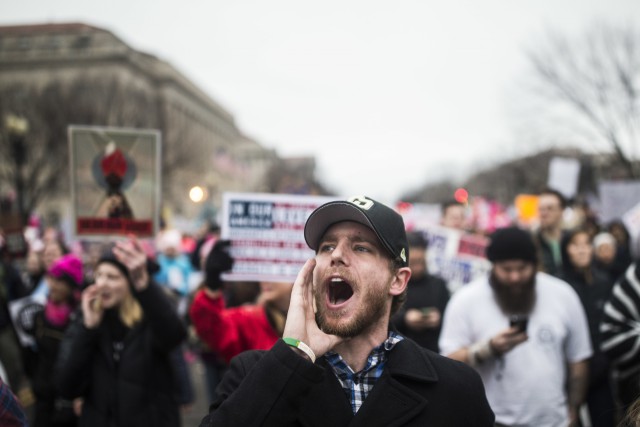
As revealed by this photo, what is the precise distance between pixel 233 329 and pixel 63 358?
1124 mm

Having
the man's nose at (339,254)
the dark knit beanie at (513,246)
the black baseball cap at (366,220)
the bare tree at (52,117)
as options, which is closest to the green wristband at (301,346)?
the man's nose at (339,254)

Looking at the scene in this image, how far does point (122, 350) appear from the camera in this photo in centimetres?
386

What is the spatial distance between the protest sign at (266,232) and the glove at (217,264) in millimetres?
59

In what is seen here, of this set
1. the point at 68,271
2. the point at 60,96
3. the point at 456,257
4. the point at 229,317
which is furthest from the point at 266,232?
the point at 60,96

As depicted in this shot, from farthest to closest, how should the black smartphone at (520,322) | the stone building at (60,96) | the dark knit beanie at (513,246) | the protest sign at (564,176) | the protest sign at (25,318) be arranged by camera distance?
1. the stone building at (60,96)
2. the protest sign at (564,176)
3. the protest sign at (25,318)
4. the dark knit beanie at (513,246)
5. the black smartphone at (520,322)

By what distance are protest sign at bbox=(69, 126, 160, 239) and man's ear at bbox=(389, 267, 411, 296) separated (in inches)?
89.7

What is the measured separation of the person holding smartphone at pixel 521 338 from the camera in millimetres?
3512

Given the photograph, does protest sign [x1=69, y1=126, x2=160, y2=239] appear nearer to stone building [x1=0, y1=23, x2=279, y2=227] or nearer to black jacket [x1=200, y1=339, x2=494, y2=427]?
black jacket [x1=200, y1=339, x2=494, y2=427]

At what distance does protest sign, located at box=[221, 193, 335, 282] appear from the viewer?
13.2 feet

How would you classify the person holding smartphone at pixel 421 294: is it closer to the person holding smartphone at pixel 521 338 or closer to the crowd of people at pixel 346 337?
the crowd of people at pixel 346 337

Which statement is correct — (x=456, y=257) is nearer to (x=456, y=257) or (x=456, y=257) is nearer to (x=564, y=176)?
(x=456, y=257)

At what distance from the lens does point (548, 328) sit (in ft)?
12.1

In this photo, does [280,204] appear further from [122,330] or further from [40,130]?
[40,130]

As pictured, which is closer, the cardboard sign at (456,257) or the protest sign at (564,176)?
the cardboard sign at (456,257)
